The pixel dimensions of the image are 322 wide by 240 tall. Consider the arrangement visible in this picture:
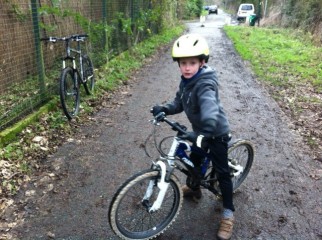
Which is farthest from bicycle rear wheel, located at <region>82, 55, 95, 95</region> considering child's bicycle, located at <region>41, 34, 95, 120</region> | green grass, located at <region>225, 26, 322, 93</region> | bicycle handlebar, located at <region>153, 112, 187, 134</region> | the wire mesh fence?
green grass, located at <region>225, 26, 322, 93</region>

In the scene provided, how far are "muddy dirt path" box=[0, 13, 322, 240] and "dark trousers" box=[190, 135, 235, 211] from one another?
1.21 feet

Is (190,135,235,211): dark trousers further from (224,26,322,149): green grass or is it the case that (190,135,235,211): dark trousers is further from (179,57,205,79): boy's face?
(224,26,322,149): green grass

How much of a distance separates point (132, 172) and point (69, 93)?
2.24 meters

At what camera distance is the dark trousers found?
10.3 feet

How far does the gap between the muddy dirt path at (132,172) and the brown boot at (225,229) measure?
0.28ft

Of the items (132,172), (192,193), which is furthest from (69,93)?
(192,193)

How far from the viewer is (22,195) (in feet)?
12.6

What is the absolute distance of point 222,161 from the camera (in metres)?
3.21

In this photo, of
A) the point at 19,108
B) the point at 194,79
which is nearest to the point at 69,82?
the point at 19,108

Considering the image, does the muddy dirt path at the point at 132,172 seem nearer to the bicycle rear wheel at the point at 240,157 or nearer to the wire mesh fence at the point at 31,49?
the bicycle rear wheel at the point at 240,157

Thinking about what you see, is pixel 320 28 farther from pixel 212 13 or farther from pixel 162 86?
pixel 212 13

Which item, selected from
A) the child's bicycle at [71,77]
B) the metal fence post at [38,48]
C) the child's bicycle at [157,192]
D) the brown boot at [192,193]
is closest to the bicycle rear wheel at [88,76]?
the child's bicycle at [71,77]

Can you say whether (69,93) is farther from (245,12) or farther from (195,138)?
(245,12)

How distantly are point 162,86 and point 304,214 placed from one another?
557 centimetres
